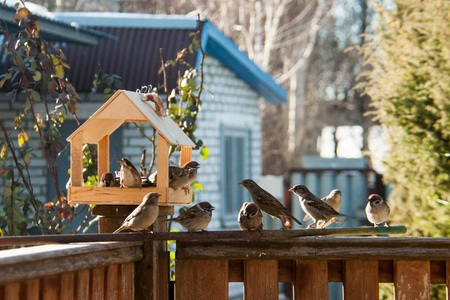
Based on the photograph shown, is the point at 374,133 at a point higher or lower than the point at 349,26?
lower

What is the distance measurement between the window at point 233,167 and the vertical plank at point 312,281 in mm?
9406

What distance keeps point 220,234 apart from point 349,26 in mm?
26519

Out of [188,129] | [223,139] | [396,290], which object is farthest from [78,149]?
[223,139]

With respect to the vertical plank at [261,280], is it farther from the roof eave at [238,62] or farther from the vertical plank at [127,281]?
the roof eave at [238,62]

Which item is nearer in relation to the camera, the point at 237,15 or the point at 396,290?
the point at 396,290

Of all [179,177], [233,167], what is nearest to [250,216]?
[179,177]

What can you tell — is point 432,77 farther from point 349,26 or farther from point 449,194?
point 349,26

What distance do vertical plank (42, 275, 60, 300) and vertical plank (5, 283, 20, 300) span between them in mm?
157

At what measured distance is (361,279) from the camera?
10.9ft

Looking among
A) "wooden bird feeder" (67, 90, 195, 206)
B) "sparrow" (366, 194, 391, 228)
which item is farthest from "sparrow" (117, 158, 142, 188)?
"sparrow" (366, 194, 391, 228)

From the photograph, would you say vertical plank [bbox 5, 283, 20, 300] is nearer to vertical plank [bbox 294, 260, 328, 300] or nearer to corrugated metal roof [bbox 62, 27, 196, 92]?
vertical plank [bbox 294, 260, 328, 300]

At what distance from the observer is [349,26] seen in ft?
94.8

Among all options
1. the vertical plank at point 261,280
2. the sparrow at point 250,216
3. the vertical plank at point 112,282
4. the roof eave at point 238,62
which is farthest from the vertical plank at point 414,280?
the roof eave at point 238,62

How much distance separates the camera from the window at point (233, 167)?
1302 centimetres
